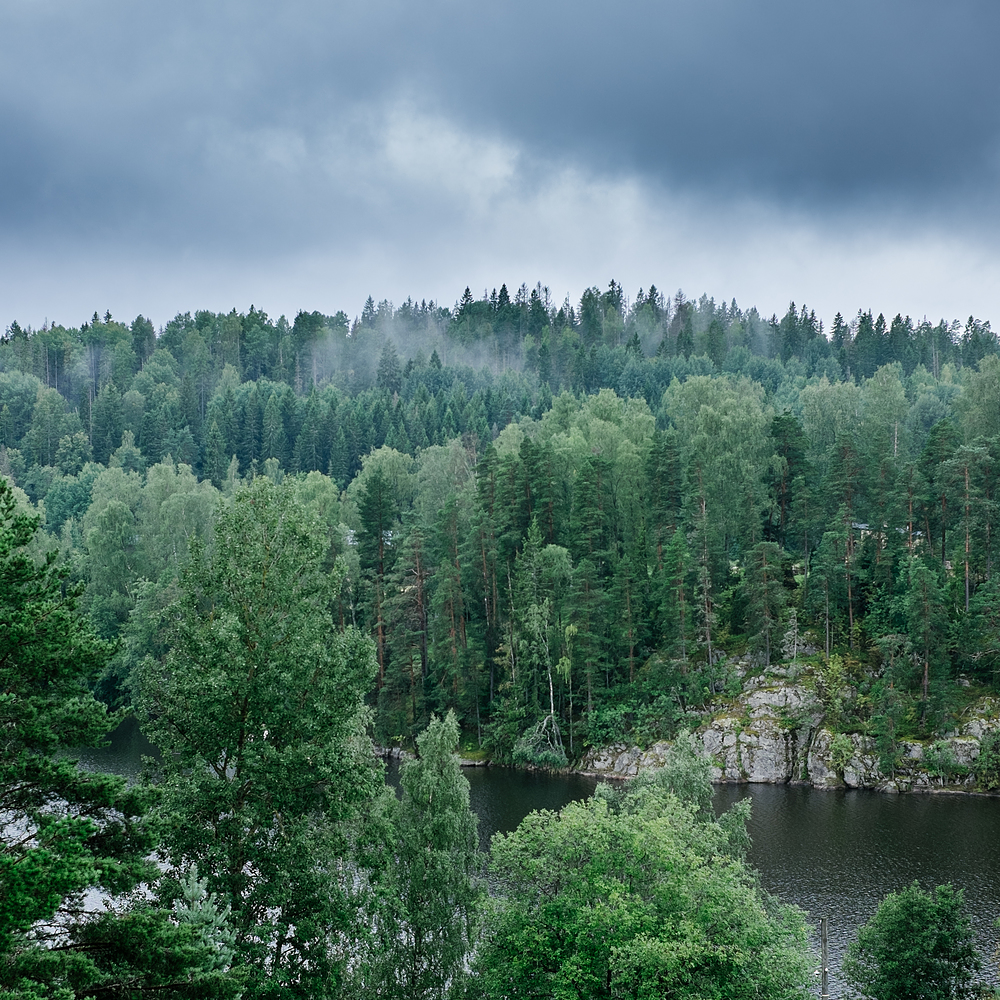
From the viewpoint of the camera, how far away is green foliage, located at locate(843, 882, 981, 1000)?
85.9 ft

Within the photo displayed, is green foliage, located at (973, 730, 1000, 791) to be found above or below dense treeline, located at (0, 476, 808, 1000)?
below

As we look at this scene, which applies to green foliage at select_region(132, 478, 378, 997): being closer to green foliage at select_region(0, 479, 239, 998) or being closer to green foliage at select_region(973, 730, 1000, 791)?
green foliage at select_region(0, 479, 239, 998)

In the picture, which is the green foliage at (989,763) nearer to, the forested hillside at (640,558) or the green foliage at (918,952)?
the forested hillside at (640,558)

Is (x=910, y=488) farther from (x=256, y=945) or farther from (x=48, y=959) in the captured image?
(x=48, y=959)

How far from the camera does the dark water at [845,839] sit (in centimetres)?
3906

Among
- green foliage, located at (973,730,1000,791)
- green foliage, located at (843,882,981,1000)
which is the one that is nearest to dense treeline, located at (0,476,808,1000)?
green foliage, located at (843,882,981,1000)

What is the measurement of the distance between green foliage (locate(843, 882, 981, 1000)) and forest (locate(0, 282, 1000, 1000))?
0.44ft

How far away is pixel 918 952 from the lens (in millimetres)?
26312

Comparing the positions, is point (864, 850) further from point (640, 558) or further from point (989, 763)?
point (640, 558)

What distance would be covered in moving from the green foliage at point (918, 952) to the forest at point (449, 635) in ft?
0.44

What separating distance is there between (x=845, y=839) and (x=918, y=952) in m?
22.3

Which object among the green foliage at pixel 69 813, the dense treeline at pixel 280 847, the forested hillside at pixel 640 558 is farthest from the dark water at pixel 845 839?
the green foliage at pixel 69 813

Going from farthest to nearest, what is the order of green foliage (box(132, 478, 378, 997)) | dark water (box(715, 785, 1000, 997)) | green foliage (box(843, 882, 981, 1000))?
1. dark water (box(715, 785, 1000, 997))
2. green foliage (box(843, 882, 981, 1000))
3. green foliage (box(132, 478, 378, 997))

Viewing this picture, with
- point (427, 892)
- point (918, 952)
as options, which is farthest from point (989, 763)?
point (427, 892)
